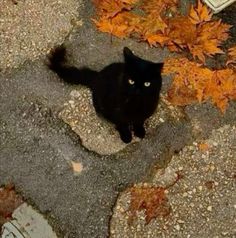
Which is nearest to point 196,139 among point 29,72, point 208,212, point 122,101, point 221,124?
point 221,124

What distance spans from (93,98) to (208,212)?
1.03 meters

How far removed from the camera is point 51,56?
3715 mm

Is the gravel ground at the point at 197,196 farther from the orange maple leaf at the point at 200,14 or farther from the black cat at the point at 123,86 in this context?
the orange maple leaf at the point at 200,14

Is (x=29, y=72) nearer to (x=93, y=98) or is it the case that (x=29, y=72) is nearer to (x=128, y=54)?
(x=93, y=98)

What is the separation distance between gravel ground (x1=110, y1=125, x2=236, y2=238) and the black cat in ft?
1.16

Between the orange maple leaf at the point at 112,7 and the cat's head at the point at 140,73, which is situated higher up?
the cat's head at the point at 140,73

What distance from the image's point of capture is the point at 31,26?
385 centimetres

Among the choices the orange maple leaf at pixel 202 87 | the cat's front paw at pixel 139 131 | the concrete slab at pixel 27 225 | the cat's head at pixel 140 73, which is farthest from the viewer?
the orange maple leaf at pixel 202 87

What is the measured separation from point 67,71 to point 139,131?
62 cm

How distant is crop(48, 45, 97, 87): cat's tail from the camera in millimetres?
3578

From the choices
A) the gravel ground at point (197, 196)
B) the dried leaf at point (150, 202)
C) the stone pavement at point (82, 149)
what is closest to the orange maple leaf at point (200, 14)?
the stone pavement at point (82, 149)

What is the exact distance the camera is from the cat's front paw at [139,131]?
353 centimetres

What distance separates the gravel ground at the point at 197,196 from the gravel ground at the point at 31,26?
3.89 ft

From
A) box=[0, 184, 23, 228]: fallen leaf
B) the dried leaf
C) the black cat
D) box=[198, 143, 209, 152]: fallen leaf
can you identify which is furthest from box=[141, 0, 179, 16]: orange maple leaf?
box=[0, 184, 23, 228]: fallen leaf
